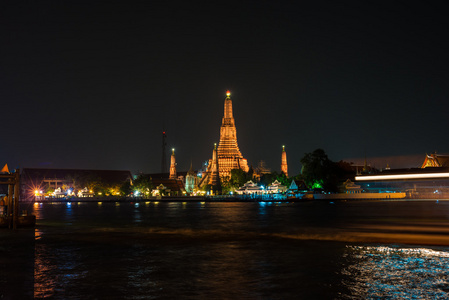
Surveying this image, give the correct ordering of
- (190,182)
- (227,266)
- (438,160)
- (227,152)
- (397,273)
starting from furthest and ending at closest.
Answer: (190,182) < (227,152) < (438,160) < (227,266) < (397,273)

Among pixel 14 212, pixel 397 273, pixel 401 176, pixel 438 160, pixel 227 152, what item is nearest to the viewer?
pixel 397 273

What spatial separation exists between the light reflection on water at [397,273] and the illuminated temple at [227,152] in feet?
364

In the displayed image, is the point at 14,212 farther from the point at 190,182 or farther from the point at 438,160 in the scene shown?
the point at 190,182

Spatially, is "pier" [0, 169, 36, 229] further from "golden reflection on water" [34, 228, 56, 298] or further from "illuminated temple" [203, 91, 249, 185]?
"illuminated temple" [203, 91, 249, 185]

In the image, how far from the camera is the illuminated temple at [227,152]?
430ft

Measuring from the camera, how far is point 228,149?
134 m

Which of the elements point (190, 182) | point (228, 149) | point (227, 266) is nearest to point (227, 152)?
point (228, 149)

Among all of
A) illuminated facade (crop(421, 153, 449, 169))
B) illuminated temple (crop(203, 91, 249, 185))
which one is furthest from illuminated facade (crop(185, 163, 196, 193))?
illuminated facade (crop(421, 153, 449, 169))

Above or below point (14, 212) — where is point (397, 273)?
below

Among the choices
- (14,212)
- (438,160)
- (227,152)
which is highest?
(227,152)

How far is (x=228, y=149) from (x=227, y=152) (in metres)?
0.93

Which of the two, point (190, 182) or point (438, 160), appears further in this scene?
point (190, 182)

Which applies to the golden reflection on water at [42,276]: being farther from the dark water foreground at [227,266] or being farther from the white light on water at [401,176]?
the white light on water at [401,176]

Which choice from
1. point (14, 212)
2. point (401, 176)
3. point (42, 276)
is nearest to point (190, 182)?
point (401, 176)
